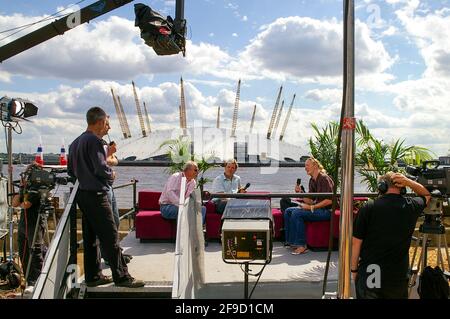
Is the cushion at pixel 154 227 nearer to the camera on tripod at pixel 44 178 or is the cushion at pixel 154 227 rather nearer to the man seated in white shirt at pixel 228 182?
the man seated in white shirt at pixel 228 182

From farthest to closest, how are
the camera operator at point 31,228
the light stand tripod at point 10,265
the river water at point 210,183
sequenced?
1. the river water at point 210,183
2. the light stand tripod at point 10,265
3. the camera operator at point 31,228

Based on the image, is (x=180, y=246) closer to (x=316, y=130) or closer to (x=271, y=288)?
(x=271, y=288)

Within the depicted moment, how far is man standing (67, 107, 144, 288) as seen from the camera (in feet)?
14.6

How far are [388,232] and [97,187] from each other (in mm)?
2695

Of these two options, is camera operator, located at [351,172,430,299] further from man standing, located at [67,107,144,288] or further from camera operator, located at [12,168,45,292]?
camera operator, located at [12,168,45,292]

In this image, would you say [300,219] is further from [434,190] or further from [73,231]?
[73,231]

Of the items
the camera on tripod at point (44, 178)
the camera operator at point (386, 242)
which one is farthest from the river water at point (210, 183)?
the camera operator at point (386, 242)

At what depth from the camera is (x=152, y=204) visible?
7.37 metres

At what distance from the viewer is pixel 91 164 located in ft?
14.7

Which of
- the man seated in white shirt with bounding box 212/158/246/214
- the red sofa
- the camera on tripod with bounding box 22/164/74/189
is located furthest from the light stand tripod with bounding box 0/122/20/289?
the man seated in white shirt with bounding box 212/158/246/214

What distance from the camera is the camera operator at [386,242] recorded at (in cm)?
395

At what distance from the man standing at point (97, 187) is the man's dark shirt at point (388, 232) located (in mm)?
2245

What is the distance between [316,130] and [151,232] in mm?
3826

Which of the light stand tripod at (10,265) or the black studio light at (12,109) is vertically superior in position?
the black studio light at (12,109)
